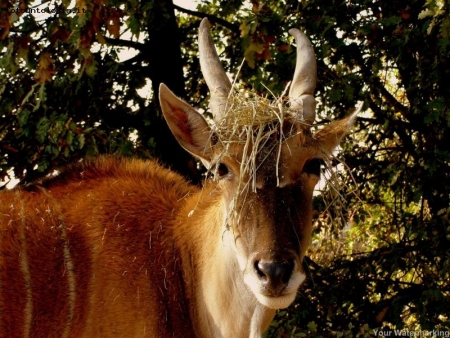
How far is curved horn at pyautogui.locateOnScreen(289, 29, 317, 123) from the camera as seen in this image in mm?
4172

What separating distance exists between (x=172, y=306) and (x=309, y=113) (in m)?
1.12

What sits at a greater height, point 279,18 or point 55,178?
point 279,18

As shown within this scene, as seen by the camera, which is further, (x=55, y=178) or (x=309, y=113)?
(x=55, y=178)

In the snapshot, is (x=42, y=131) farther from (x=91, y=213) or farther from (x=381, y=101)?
(x=381, y=101)

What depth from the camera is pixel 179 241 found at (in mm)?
4438

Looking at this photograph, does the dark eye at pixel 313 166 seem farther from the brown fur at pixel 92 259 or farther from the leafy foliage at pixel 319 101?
the leafy foliage at pixel 319 101

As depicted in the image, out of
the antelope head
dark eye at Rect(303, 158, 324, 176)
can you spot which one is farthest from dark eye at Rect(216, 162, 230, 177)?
dark eye at Rect(303, 158, 324, 176)

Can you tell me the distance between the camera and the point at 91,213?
434 cm

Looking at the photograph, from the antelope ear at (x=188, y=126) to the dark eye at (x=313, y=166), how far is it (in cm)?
45

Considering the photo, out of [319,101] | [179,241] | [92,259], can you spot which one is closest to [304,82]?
[179,241]

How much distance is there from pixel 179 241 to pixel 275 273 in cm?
93

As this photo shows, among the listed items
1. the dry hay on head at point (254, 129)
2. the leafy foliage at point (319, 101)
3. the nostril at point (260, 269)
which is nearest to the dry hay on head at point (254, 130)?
the dry hay on head at point (254, 129)

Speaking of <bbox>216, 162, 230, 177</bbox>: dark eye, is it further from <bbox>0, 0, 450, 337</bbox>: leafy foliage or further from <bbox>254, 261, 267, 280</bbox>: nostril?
<bbox>0, 0, 450, 337</bbox>: leafy foliage

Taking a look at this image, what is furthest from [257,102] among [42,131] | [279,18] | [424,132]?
[424,132]
